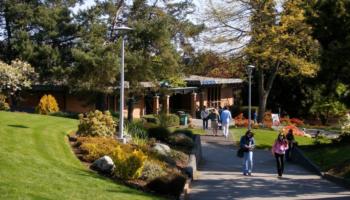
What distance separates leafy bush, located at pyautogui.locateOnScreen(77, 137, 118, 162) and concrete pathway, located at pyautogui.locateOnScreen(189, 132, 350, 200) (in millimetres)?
2620

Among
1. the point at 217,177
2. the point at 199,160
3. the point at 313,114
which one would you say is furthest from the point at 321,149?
the point at 313,114

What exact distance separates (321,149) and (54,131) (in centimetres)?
1227

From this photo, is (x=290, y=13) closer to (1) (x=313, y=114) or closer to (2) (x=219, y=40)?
(2) (x=219, y=40)

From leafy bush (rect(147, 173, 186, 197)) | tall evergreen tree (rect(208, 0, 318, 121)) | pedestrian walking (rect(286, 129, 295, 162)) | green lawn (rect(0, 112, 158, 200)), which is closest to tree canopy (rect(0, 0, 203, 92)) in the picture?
tall evergreen tree (rect(208, 0, 318, 121))

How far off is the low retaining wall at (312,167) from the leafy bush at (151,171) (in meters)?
6.03

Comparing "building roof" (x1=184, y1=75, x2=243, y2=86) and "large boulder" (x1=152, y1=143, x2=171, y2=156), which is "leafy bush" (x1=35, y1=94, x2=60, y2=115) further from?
"building roof" (x1=184, y1=75, x2=243, y2=86)

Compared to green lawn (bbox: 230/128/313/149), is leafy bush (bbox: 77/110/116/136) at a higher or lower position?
higher

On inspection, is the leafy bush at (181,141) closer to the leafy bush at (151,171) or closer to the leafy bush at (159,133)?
the leafy bush at (159,133)

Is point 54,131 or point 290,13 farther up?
point 290,13

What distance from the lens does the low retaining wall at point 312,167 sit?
703 inches

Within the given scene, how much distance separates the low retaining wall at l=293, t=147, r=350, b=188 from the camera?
17.9 meters

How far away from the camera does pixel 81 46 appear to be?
107ft

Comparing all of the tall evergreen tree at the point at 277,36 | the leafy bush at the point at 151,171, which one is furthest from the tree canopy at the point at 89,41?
the leafy bush at the point at 151,171

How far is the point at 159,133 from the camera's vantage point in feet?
75.7
